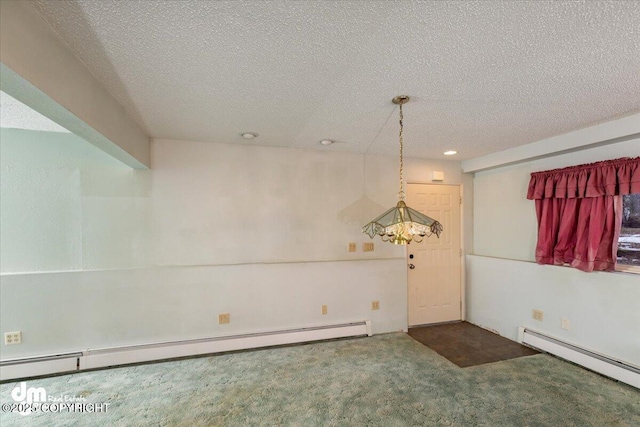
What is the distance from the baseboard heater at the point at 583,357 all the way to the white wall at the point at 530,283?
0.24 ft

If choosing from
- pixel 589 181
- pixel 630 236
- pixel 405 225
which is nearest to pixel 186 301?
pixel 405 225

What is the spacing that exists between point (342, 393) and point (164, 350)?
6.30ft

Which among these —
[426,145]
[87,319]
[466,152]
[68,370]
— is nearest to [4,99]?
[87,319]

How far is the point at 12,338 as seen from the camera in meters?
2.62

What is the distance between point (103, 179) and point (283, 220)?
1.93m

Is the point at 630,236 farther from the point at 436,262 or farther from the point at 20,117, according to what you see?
the point at 20,117

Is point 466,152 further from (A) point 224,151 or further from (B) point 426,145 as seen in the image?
(A) point 224,151

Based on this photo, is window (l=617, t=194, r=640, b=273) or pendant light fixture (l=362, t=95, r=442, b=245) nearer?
pendant light fixture (l=362, t=95, r=442, b=245)

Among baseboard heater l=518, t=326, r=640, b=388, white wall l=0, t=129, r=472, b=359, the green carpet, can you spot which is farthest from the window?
white wall l=0, t=129, r=472, b=359

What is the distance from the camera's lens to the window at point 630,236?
261 centimetres

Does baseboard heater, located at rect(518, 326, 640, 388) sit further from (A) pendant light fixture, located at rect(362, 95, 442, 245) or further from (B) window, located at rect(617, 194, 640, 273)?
(A) pendant light fixture, located at rect(362, 95, 442, 245)

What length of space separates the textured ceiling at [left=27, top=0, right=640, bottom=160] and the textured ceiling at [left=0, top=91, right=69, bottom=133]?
78 cm

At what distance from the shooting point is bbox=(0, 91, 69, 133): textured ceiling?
212 cm

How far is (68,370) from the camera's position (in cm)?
269
